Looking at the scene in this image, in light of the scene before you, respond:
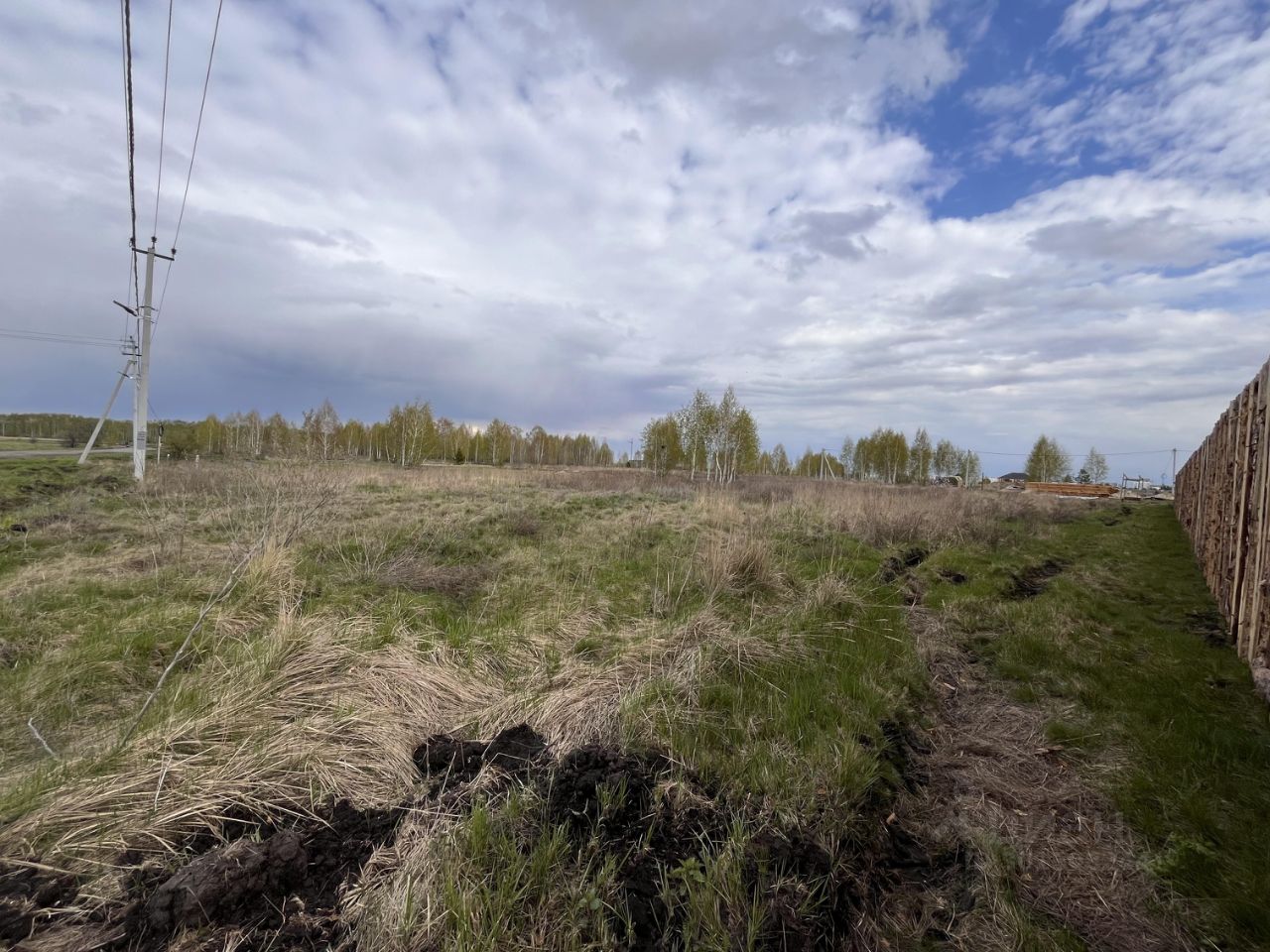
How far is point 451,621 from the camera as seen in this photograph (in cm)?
470

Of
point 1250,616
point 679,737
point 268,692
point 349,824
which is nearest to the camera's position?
point 349,824

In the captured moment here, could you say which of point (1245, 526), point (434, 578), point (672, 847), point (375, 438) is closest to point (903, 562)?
point (1245, 526)

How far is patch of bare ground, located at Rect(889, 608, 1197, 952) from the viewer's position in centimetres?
193

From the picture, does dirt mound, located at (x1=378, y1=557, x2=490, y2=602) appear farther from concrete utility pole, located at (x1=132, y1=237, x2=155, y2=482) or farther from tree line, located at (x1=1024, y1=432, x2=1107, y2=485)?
tree line, located at (x1=1024, y1=432, x2=1107, y2=485)

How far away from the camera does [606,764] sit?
2.57 m

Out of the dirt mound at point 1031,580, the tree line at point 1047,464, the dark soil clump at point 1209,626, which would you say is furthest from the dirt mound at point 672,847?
the tree line at point 1047,464

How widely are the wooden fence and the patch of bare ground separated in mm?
1963

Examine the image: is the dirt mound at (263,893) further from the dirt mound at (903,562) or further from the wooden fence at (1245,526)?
the dirt mound at (903,562)

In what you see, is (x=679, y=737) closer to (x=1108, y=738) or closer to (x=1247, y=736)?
(x=1108, y=738)

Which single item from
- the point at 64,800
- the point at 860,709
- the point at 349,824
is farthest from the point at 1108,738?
the point at 64,800

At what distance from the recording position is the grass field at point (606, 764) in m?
1.84

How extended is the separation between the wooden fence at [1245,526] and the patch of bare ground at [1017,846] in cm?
196

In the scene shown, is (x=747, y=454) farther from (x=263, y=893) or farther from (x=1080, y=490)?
(x=263, y=893)

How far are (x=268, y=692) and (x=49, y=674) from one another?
1827 mm
